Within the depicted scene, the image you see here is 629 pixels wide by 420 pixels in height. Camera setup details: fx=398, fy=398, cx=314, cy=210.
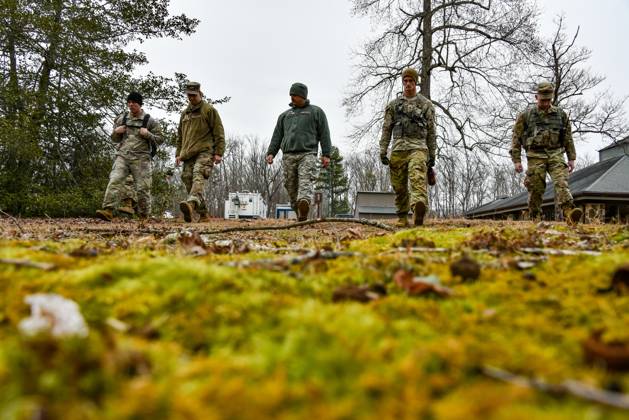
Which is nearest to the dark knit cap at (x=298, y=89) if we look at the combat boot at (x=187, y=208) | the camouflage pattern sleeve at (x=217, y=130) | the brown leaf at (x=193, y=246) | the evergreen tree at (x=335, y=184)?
the camouflage pattern sleeve at (x=217, y=130)

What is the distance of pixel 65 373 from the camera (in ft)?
2.56

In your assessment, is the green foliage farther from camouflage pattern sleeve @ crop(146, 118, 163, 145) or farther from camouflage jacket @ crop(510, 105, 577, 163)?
camouflage jacket @ crop(510, 105, 577, 163)

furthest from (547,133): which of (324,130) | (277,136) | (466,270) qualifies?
(466,270)

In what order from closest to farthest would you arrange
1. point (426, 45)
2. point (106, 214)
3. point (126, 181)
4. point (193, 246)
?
point (193, 246)
point (106, 214)
point (126, 181)
point (426, 45)

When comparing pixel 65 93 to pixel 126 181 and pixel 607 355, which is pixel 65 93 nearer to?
pixel 126 181

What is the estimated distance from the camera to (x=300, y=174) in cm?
795

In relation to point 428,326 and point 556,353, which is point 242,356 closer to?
point 428,326

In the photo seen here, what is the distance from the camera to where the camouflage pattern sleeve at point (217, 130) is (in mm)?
8320

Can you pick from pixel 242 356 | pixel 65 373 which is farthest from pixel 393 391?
pixel 65 373

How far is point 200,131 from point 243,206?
3132cm

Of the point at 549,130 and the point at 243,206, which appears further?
the point at 243,206

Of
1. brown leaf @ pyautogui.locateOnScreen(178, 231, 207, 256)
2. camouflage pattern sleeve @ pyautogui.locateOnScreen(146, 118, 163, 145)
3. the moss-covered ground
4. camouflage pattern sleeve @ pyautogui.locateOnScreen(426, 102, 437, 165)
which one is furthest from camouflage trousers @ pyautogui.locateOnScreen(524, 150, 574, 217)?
camouflage pattern sleeve @ pyautogui.locateOnScreen(146, 118, 163, 145)

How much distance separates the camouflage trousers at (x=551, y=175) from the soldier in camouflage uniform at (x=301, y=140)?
4.04 m

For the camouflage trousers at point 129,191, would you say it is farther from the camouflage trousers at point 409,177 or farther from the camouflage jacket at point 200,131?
the camouflage trousers at point 409,177
